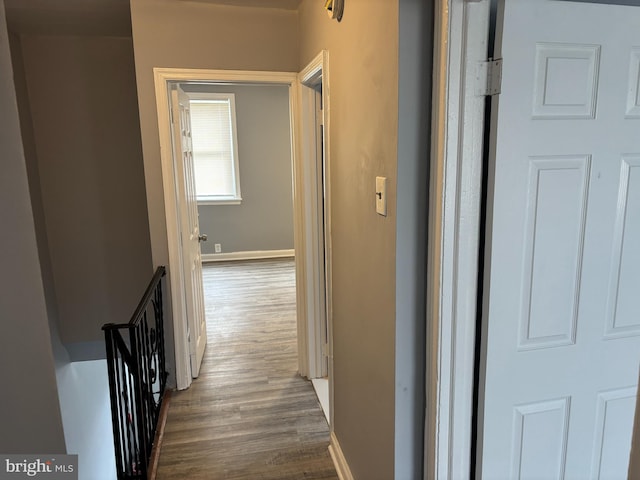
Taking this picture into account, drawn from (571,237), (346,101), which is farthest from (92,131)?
(571,237)

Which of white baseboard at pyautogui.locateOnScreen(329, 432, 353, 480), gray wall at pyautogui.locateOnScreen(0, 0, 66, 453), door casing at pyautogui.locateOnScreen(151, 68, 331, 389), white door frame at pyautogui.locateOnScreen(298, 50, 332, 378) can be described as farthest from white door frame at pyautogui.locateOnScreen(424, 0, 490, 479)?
gray wall at pyautogui.locateOnScreen(0, 0, 66, 453)

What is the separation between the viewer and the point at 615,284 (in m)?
1.33

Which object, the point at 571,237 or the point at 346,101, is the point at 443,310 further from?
the point at 346,101

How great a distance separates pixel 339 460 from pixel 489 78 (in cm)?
A: 185

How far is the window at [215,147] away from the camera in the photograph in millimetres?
5957

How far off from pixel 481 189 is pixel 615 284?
0.52 m

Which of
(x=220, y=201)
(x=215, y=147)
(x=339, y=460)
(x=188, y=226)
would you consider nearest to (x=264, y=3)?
(x=188, y=226)

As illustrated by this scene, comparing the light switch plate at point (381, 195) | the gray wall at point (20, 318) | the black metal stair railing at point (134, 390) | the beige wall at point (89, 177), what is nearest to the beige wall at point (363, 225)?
the light switch plate at point (381, 195)

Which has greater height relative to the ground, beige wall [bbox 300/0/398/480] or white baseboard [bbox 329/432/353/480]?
beige wall [bbox 300/0/398/480]

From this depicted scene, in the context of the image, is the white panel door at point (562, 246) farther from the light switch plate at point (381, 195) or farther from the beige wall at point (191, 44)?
the beige wall at point (191, 44)

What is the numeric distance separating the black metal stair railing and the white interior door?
32cm

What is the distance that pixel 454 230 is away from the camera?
48.8 inches

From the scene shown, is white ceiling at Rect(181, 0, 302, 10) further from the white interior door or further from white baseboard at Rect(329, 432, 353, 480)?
white baseboard at Rect(329, 432, 353, 480)

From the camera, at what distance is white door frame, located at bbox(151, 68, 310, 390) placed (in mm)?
2590
